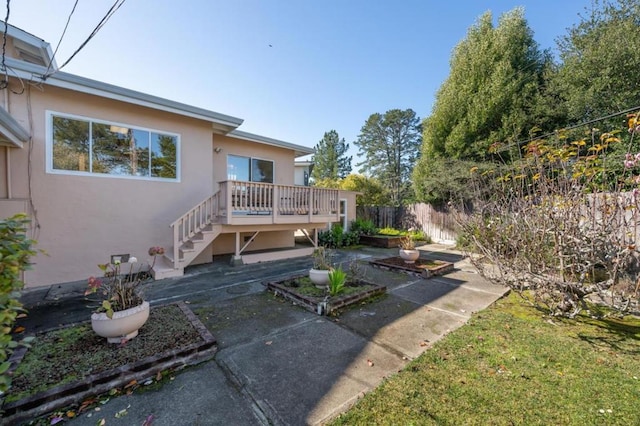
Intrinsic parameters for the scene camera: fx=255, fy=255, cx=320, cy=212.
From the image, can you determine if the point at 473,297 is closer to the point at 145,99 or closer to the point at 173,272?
the point at 173,272

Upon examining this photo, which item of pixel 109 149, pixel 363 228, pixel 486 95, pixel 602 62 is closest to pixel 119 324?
pixel 109 149

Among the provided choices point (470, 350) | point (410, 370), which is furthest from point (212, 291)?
point (470, 350)

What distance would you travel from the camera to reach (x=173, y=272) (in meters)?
6.21

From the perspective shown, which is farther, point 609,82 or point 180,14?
point 609,82

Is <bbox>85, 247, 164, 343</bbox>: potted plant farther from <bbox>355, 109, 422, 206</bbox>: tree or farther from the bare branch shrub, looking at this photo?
<bbox>355, 109, 422, 206</bbox>: tree

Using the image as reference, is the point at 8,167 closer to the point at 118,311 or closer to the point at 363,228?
the point at 118,311

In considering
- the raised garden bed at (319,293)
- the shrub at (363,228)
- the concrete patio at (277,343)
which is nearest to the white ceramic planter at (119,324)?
the concrete patio at (277,343)

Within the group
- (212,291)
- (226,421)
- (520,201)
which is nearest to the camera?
(226,421)

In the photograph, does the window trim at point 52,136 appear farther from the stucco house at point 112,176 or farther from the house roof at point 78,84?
the house roof at point 78,84

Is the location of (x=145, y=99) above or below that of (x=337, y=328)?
above

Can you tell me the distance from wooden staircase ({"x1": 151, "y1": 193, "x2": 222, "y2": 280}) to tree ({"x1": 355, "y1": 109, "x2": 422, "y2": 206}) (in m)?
23.7

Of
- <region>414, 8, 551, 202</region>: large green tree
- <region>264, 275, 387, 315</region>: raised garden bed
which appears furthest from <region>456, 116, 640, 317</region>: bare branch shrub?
<region>414, 8, 551, 202</region>: large green tree

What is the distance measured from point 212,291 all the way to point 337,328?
2.89 metres

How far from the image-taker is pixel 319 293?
4.77 meters
